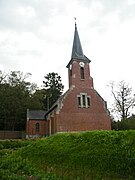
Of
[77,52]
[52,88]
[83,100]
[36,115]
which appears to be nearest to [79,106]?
[83,100]

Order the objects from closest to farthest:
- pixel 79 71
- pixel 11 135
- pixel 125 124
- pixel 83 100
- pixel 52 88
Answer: pixel 83 100 → pixel 79 71 → pixel 125 124 → pixel 11 135 → pixel 52 88

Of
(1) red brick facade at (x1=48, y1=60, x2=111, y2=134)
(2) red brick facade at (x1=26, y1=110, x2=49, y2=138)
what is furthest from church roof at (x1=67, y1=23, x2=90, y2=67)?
(2) red brick facade at (x1=26, y1=110, x2=49, y2=138)

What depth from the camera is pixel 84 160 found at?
38.7 ft

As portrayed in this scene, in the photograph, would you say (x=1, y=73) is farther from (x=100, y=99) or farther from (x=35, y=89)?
(x=100, y=99)

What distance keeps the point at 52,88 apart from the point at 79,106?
32772 millimetres

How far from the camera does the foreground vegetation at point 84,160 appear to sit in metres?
9.89

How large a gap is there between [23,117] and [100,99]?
18.4m

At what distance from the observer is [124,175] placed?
9.93 meters

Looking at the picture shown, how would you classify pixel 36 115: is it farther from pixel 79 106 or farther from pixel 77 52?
pixel 77 52

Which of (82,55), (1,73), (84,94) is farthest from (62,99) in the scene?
(1,73)

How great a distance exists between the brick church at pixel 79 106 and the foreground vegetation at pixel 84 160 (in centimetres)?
1789

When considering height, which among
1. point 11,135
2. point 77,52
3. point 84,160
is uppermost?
point 77,52

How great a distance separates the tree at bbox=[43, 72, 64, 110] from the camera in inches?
2486

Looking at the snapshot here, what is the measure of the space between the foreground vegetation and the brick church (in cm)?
1789
